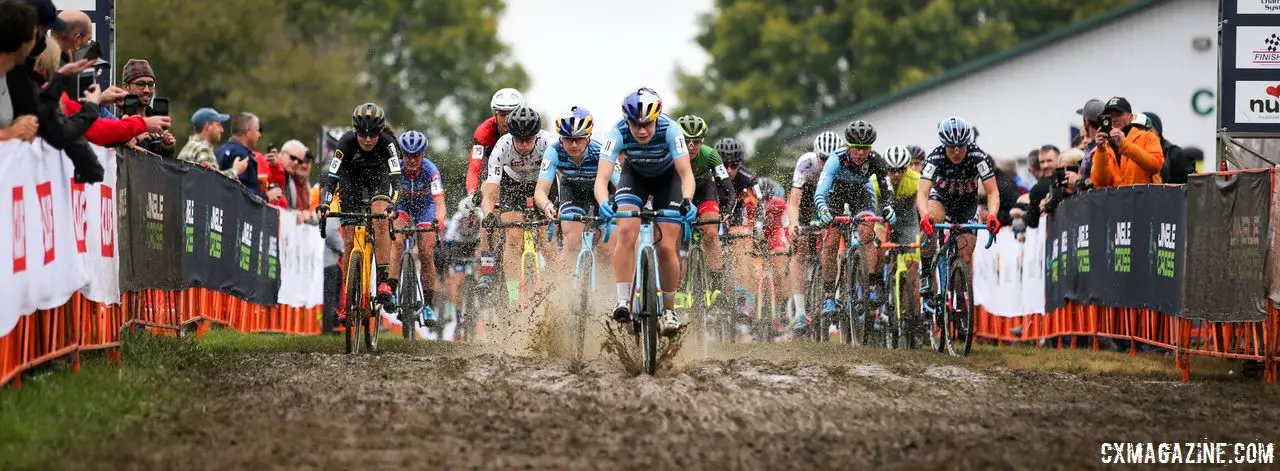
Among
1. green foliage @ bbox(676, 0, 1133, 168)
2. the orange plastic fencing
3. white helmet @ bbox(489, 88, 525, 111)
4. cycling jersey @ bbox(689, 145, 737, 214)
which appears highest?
green foliage @ bbox(676, 0, 1133, 168)

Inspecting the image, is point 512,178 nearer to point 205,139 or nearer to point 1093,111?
point 205,139

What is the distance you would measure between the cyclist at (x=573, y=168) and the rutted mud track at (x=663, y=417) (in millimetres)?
2309

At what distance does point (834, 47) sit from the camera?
6225 cm

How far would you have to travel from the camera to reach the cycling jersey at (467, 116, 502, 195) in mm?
16125

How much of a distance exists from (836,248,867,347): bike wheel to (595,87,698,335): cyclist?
4.19 m

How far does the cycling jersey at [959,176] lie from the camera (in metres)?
15.5

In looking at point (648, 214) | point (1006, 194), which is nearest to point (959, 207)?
point (1006, 194)

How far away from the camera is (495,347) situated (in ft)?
48.5

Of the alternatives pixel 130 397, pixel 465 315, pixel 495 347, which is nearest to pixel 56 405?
pixel 130 397

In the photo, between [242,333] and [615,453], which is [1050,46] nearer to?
[242,333]

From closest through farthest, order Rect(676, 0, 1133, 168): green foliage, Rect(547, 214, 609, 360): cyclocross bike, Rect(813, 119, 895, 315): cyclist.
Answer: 1. Rect(547, 214, 609, 360): cyclocross bike
2. Rect(813, 119, 895, 315): cyclist
3. Rect(676, 0, 1133, 168): green foliage

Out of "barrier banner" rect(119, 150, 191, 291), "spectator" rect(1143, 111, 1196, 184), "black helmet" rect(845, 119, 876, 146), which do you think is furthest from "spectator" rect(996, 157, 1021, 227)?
"barrier banner" rect(119, 150, 191, 291)

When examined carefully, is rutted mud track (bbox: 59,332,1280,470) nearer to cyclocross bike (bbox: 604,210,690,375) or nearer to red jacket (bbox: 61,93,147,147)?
cyclocross bike (bbox: 604,210,690,375)

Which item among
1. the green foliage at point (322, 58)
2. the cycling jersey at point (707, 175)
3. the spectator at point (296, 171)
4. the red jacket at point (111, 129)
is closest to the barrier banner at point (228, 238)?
the spectator at point (296, 171)
